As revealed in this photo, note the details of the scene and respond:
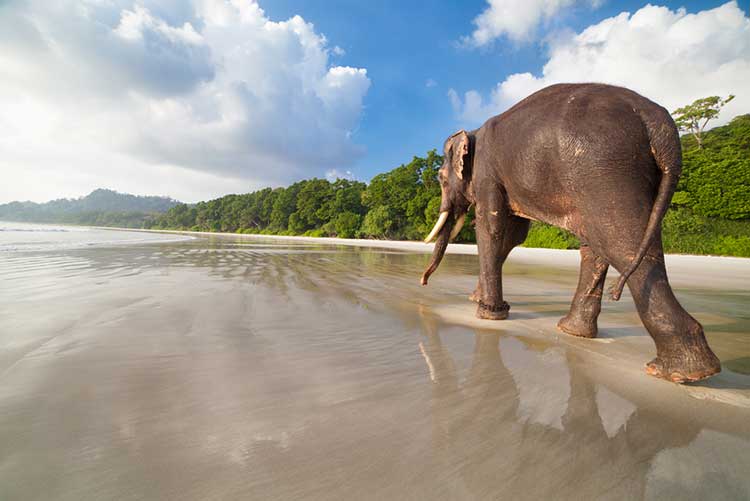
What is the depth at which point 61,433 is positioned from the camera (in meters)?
1.39

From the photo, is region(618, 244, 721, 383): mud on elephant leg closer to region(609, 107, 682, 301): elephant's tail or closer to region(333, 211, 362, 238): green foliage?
region(609, 107, 682, 301): elephant's tail

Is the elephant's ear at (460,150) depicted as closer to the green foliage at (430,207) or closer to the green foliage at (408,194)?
the green foliage at (430,207)

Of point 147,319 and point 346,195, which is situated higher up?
point 346,195

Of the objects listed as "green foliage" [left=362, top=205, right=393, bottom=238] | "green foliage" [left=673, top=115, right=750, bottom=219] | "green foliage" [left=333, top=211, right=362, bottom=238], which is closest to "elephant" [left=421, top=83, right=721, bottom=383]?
"green foliage" [left=673, top=115, right=750, bottom=219]

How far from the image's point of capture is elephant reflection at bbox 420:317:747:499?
1.15m

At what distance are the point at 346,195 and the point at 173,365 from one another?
48.2 m

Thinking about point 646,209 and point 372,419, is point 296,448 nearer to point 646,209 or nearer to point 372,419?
point 372,419

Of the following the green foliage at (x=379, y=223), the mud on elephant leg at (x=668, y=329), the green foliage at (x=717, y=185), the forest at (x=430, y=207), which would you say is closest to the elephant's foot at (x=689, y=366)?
the mud on elephant leg at (x=668, y=329)

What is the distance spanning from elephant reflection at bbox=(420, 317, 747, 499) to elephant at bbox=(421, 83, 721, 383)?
23.2 inches

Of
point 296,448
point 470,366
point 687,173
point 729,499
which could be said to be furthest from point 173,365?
point 687,173

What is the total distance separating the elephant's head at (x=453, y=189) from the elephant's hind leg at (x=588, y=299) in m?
1.54

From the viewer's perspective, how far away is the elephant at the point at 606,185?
198 cm

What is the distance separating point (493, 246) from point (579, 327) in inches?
44.5

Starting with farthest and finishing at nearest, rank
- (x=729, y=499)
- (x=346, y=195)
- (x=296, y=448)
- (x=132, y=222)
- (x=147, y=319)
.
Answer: (x=132, y=222)
(x=346, y=195)
(x=147, y=319)
(x=296, y=448)
(x=729, y=499)
